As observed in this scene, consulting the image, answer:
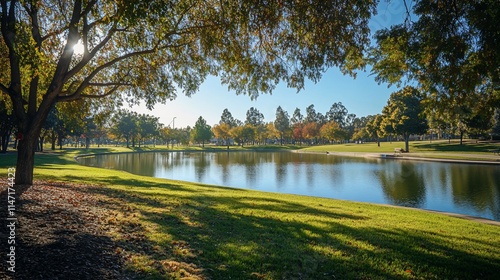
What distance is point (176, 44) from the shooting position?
11.6 metres

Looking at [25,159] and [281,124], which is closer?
[25,159]

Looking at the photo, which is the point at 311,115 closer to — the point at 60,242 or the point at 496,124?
the point at 496,124

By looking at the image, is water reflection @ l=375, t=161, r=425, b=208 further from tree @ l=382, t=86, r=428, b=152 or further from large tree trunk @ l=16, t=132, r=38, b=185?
tree @ l=382, t=86, r=428, b=152

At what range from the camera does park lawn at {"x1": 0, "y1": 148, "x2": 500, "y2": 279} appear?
510cm

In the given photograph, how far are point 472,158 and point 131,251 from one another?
47.6 metres

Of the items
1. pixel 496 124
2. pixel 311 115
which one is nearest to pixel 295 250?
pixel 496 124

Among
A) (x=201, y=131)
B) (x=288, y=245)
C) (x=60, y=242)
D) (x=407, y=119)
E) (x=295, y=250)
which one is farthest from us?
(x=201, y=131)

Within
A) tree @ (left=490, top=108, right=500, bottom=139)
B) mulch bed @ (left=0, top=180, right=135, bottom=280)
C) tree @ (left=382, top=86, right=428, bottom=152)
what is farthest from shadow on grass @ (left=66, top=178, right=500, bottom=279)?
tree @ (left=490, top=108, right=500, bottom=139)

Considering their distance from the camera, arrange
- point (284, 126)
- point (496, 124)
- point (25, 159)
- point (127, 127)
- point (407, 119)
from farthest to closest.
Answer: point (284, 126) < point (127, 127) < point (496, 124) < point (407, 119) < point (25, 159)

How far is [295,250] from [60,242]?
4.62m

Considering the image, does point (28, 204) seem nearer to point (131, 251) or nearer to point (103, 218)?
point (103, 218)

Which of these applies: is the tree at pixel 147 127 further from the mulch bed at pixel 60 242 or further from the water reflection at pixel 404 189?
the mulch bed at pixel 60 242

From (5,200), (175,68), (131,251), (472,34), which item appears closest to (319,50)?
(472,34)

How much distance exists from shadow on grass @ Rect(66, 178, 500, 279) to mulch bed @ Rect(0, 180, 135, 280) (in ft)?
2.19
